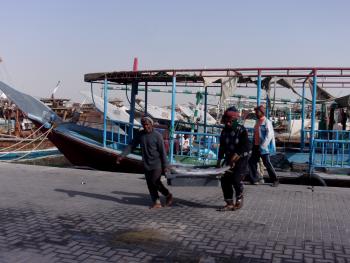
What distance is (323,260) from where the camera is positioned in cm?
427

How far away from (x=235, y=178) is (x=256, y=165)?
2405 millimetres

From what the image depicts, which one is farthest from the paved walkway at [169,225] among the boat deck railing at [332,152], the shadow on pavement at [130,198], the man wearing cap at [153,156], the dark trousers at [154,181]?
the boat deck railing at [332,152]

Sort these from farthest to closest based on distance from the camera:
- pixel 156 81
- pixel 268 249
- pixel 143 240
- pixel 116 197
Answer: pixel 156 81, pixel 116 197, pixel 143 240, pixel 268 249

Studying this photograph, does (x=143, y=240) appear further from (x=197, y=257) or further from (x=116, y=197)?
(x=116, y=197)

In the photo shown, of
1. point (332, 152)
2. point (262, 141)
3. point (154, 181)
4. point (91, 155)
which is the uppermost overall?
point (262, 141)

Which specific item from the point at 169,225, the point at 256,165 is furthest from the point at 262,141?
the point at 169,225

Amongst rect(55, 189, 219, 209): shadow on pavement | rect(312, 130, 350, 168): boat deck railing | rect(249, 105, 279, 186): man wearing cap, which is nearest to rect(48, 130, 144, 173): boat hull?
rect(55, 189, 219, 209): shadow on pavement

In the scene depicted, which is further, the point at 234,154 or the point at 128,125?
the point at 128,125

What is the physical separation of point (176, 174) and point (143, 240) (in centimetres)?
206

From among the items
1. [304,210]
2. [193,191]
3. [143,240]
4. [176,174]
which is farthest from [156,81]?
[143,240]

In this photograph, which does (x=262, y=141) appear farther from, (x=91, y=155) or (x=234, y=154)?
(x=91, y=155)

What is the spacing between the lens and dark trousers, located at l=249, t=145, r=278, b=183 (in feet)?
27.2

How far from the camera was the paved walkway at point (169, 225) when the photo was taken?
14.6ft

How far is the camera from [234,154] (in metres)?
6.16
